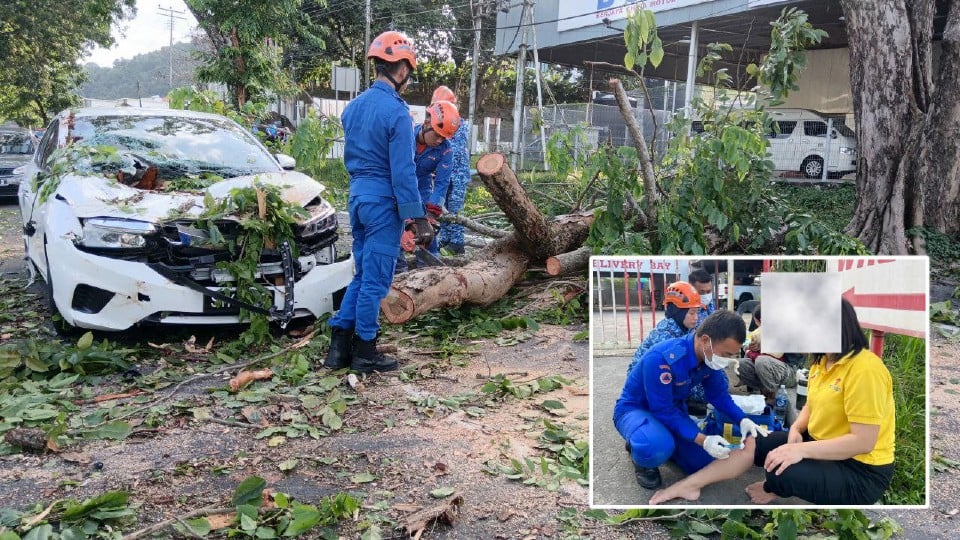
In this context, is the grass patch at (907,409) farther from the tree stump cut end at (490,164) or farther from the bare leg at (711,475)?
the tree stump cut end at (490,164)

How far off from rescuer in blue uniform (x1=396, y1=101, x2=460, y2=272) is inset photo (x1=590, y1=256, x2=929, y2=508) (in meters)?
4.04

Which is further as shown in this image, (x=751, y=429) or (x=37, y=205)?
(x=37, y=205)

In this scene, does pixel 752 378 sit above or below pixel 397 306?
above

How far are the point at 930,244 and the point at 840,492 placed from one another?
27.9 ft

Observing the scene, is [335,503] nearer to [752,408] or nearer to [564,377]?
[752,408]

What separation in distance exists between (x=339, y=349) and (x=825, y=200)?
12059 millimetres

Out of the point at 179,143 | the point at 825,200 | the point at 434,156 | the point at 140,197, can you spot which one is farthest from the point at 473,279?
the point at 825,200

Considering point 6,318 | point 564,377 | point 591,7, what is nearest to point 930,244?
point 564,377

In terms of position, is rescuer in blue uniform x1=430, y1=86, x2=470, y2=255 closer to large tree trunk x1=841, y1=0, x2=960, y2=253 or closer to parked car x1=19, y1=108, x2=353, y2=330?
parked car x1=19, y1=108, x2=353, y2=330

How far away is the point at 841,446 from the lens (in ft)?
5.69

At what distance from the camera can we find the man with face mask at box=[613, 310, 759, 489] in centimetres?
178

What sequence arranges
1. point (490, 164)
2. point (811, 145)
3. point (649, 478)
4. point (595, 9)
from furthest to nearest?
point (595, 9) → point (811, 145) → point (490, 164) → point (649, 478)

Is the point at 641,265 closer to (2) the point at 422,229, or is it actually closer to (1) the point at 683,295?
(1) the point at 683,295

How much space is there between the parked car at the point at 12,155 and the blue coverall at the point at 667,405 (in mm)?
15229
